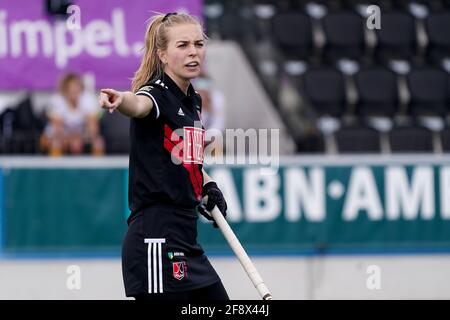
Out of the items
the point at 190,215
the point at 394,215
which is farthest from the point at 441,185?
the point at 190,215

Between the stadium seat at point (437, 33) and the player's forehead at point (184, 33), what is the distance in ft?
31.1

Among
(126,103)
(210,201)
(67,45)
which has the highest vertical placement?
(67,45)

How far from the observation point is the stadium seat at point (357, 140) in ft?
42.4

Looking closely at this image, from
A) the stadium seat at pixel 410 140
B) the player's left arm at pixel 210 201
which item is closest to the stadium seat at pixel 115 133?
the stadium seat at pixel 410 140

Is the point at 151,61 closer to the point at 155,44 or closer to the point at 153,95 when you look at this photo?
the point at 155,44

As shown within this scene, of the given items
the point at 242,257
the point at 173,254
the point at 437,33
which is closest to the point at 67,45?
the point at 437,33

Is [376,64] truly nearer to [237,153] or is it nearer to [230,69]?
[230,69]

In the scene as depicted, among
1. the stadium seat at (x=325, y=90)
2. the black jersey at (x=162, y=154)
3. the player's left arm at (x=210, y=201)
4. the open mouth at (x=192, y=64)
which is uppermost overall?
the stadium seat at (x=325, y=90)

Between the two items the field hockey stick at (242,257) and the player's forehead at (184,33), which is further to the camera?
the field hockey stick at (242,257)

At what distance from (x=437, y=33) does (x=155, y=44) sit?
31.5ft

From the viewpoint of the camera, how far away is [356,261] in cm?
1067

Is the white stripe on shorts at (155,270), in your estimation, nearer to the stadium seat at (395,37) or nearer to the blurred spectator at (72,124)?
the blurred spectator at (72,124)

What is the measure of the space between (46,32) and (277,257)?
423cm

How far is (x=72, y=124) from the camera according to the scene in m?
12.3
